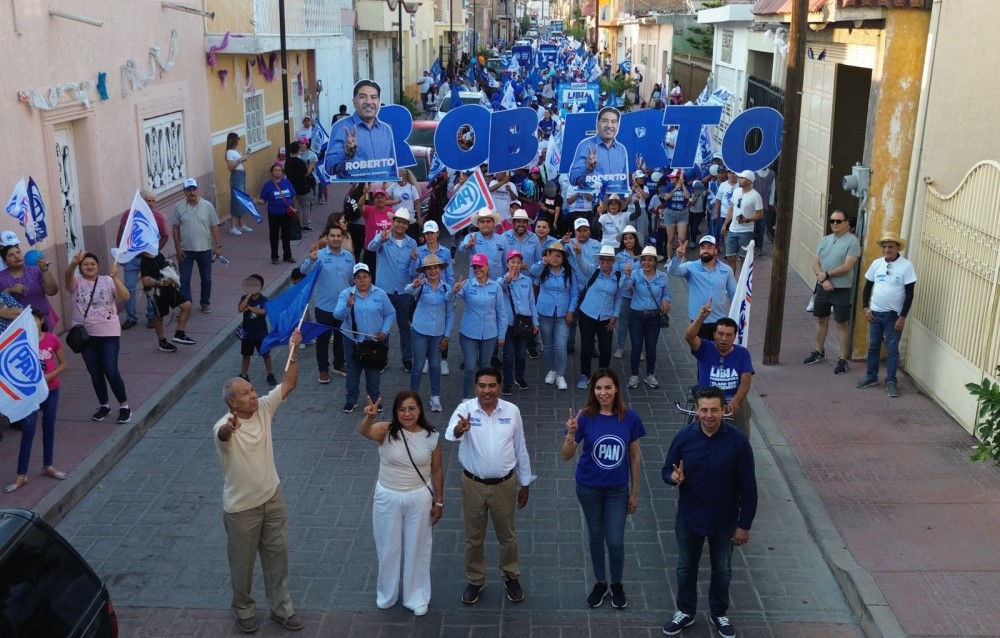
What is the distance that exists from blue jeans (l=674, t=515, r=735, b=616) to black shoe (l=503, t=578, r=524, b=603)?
1020 millimetres

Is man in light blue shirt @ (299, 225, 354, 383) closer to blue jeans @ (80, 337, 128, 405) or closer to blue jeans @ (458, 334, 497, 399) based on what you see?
blue jeans @ (458, 334, 497, 399)

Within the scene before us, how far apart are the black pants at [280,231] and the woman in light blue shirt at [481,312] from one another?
6.85m

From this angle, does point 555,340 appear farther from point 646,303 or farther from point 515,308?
point 646,303

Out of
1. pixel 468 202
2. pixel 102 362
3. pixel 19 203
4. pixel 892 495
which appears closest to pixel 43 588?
pixel 102 362

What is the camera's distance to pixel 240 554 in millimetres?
5988

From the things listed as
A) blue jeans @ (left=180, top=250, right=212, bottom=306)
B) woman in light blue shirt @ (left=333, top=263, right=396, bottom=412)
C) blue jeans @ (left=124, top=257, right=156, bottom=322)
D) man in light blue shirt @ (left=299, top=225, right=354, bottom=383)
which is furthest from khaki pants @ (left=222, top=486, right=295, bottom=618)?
blue jeans @ (left=180, top=250, right=212, bottom=306)

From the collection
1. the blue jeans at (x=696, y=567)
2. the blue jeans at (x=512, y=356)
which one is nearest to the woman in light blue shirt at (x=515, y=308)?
the blue jeans at (x=512, y=356)

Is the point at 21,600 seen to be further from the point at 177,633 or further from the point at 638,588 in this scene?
the point at 638,588

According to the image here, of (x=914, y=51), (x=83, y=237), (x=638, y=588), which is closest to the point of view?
(x=638, y=588)

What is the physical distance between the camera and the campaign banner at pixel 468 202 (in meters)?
11.5

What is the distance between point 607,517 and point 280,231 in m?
11.3

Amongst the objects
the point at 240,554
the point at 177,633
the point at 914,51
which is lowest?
the point at 177,633

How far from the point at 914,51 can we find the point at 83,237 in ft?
33.4

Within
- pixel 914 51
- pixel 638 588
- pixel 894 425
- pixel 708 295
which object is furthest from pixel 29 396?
pixel 914 51
